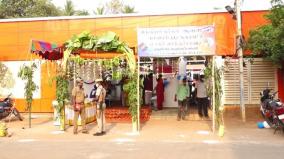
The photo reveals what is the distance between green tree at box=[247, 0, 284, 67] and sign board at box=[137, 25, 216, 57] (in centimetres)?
265

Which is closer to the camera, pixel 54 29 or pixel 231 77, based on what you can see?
pixel 231 77

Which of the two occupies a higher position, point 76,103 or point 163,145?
point 76,103

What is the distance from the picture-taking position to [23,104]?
19984mm

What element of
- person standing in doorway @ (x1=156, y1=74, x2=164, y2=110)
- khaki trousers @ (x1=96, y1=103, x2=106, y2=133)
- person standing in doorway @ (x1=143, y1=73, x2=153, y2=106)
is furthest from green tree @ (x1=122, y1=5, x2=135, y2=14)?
khaki trousers @ (x1=96, y1=103, x2=106, y2=133)

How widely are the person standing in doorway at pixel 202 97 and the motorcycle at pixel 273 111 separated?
2.25 m

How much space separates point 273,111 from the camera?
13438 millimetres

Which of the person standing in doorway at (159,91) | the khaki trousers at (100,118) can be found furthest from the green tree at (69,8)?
the khaki trousers at (100,118)

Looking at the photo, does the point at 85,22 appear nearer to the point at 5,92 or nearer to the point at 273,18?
the point at 5,92

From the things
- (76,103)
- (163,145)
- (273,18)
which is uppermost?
(273,18)

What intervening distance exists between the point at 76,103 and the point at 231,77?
23.1 feet

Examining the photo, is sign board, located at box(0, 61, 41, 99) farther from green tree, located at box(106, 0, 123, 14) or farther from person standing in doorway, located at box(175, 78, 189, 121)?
green tree, located at box(106, 0, 123, 14)

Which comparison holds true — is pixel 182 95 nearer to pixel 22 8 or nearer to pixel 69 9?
pixel 22 8

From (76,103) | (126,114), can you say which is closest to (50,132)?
(76,103)

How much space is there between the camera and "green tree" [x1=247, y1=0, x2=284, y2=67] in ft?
47.4
